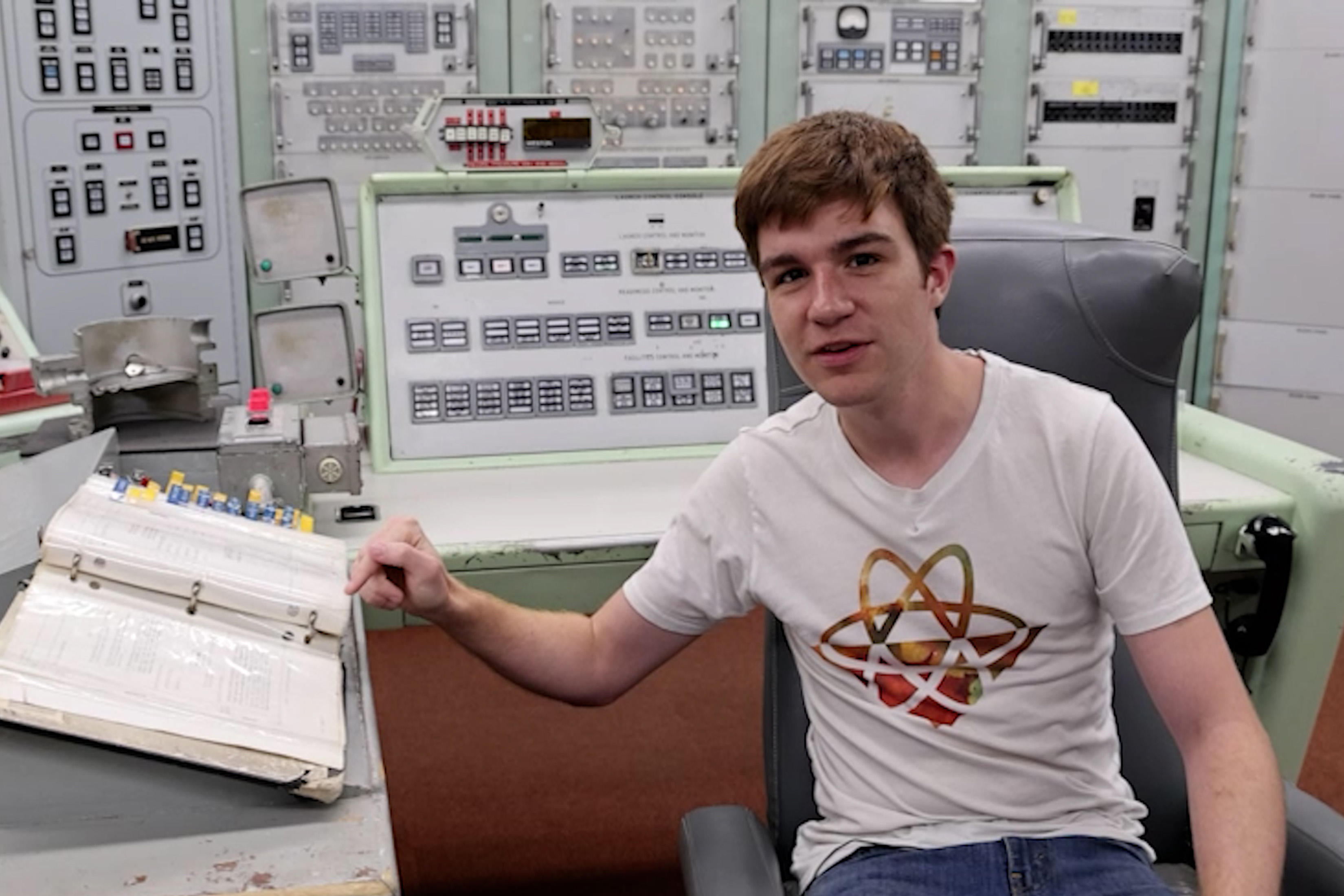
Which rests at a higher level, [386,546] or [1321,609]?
[386,546]

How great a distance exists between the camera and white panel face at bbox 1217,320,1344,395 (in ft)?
15.5

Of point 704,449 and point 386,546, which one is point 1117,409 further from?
point 704,449

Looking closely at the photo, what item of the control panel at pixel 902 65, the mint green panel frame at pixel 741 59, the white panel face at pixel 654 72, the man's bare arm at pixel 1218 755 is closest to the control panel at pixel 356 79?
the mint green panel frame at pixel 741 59

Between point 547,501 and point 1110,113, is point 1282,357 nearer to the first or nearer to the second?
point 1110,113

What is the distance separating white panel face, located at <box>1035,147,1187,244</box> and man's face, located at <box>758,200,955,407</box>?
3.79 metres

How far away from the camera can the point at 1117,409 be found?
124cm

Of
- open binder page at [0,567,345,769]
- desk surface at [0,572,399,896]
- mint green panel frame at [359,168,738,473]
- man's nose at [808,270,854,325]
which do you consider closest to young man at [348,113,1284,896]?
man's nose at [808,270,854,325]

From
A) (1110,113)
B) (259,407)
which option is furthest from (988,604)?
(1110,113)

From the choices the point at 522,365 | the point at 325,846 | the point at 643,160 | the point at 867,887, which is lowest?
the point at 867,887

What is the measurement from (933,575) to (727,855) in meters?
0.30

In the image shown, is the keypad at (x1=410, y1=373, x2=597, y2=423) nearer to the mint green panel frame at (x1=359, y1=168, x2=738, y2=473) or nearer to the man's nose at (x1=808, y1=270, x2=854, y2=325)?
the mint green panel frame at (x1=359, y1=168, x2=738, y2=473)

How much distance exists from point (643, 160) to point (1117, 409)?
11.2 ft

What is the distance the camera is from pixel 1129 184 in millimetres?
4793

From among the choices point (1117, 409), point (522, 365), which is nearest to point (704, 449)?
point (522, 365)
